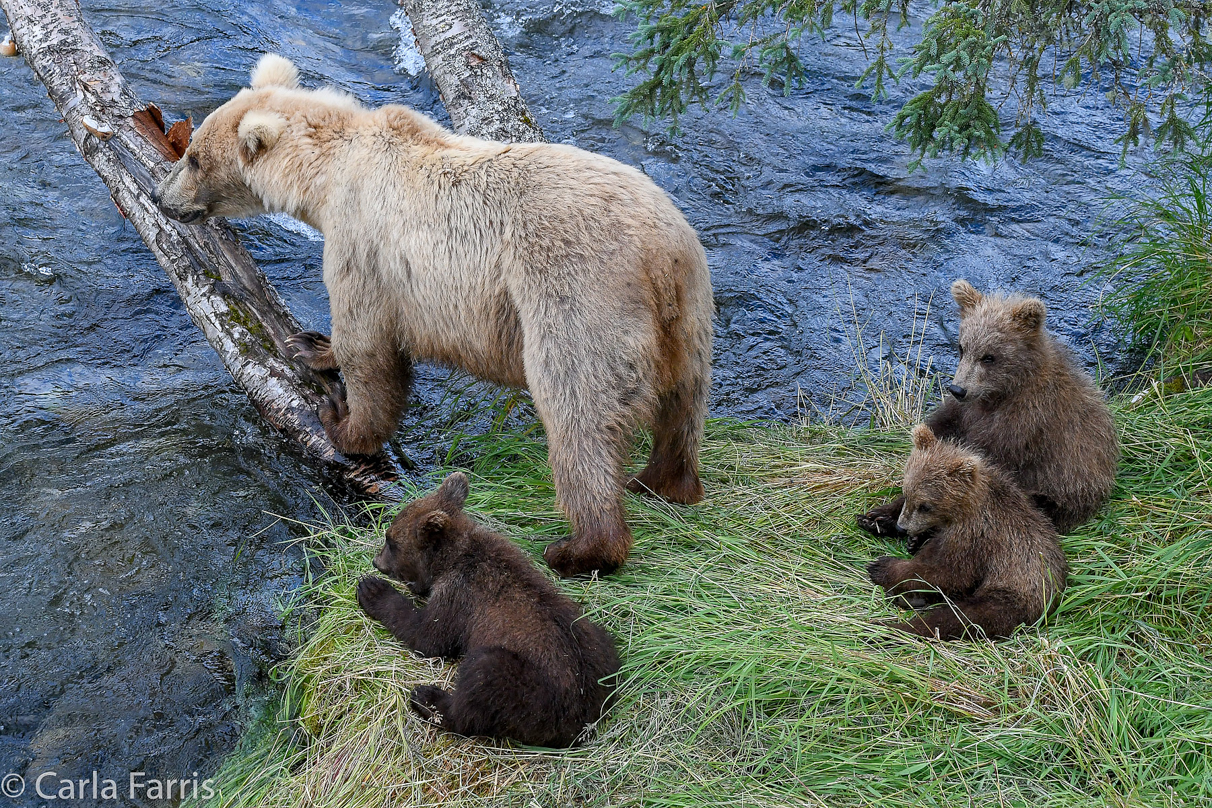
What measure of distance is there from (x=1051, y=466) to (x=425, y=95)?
287 inches

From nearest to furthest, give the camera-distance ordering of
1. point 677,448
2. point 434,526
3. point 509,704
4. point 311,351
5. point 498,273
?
point 509,704 → point 434,526 → point 498,273 → point 677,448 → point 311,351

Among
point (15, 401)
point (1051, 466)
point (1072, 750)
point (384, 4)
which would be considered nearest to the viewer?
point (1072, 750)

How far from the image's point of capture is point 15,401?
250 inches

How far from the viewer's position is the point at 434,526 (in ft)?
13.3

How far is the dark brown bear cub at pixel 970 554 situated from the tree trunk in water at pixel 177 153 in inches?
111

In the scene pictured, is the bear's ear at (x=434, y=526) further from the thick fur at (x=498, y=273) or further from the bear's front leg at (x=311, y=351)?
the bear's front leg at (x=311, y=351)

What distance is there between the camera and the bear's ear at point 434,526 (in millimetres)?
4008

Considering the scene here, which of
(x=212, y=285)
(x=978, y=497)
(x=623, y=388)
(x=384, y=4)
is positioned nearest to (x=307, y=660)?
(x=623, y=388)

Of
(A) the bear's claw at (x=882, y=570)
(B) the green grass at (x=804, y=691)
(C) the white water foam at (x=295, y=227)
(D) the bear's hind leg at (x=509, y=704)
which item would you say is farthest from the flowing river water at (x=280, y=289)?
(A) the bear's claw at (x=882, y=570)

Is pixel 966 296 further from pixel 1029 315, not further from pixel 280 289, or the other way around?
pixel 280 289

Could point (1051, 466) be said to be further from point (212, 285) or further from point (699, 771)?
point (212, 285)

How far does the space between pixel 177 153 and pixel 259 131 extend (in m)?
1.36

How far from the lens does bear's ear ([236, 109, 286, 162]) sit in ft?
17.6

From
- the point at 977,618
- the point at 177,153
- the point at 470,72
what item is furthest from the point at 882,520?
the point at 177,153
